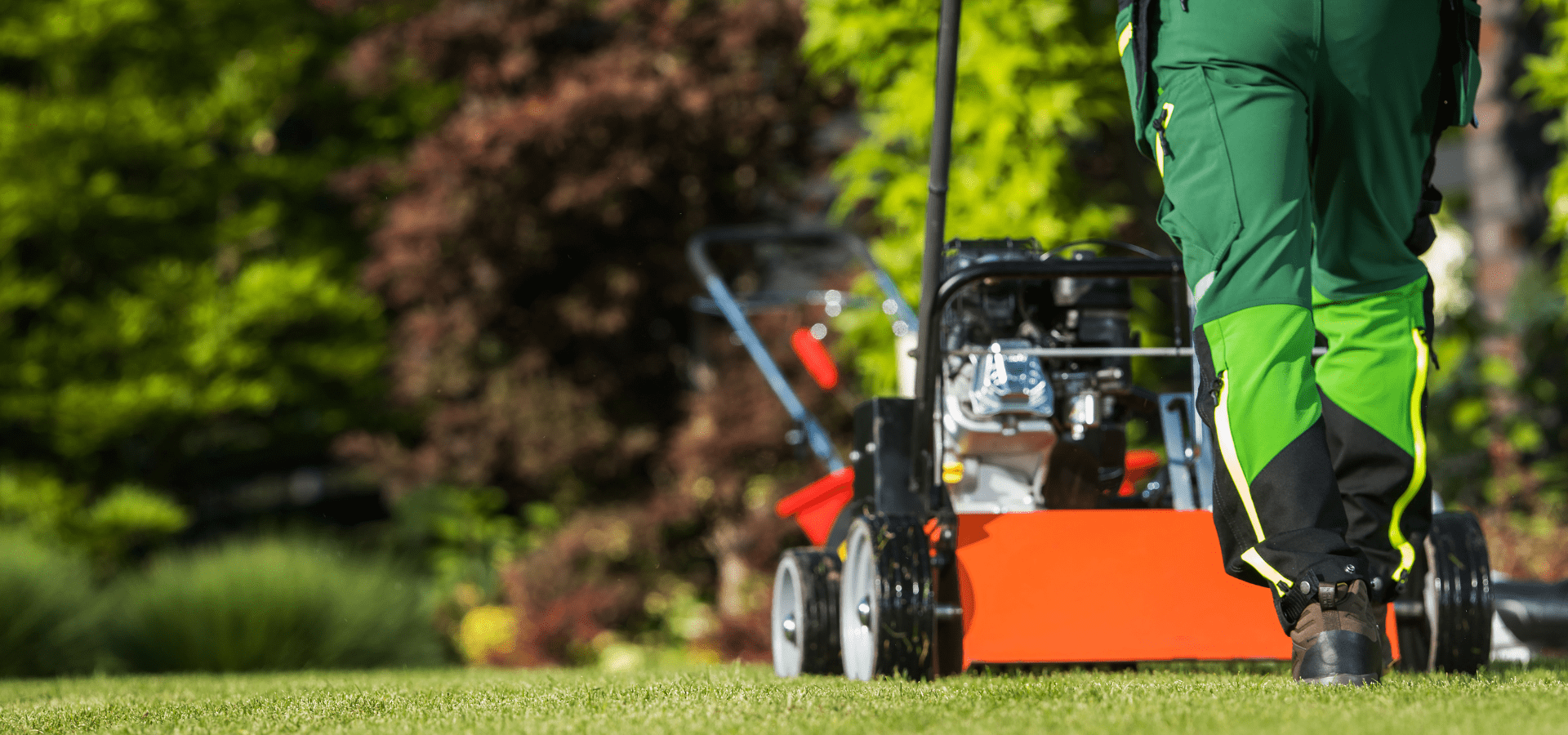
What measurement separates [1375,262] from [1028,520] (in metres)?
0.69

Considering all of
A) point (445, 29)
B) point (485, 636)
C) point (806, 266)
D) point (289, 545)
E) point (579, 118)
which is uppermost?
point (445, 29)

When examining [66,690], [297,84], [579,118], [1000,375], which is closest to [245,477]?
[297,84]

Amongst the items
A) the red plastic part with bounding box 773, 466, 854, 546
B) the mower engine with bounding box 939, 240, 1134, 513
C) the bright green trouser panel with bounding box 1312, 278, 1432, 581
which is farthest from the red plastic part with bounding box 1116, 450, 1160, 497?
the bright green trouser panel with bounding box 1312, 278, 1432, 581

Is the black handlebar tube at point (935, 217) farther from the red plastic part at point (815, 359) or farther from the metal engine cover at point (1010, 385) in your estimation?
the red plastic part at point (815, 359)

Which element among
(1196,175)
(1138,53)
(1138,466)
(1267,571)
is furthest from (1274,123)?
(1138,466)

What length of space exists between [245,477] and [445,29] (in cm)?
415

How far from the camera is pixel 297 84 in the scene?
10523 millimetres

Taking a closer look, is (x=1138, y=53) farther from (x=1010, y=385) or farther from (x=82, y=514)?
(x=82, y=514)

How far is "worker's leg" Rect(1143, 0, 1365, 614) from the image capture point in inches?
79.3

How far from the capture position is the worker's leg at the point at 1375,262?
7.13ft

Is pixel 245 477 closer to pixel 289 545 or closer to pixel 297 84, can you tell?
pixel 297 84

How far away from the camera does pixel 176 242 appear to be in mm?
10133

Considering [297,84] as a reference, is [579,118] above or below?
below

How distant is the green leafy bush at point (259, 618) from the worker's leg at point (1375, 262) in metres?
4.55
